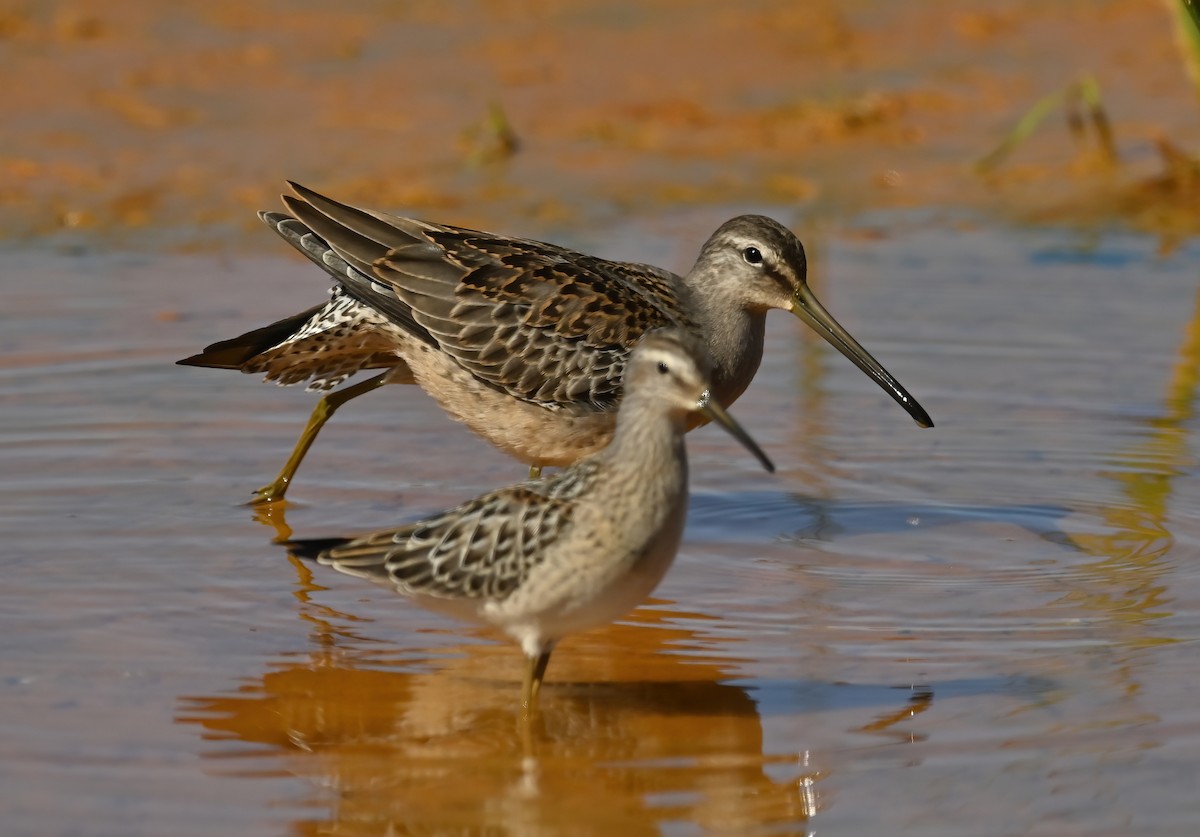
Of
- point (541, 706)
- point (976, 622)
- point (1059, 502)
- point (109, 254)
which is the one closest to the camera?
point (541, 706)

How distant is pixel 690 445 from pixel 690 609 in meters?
1.80

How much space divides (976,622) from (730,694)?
910mm

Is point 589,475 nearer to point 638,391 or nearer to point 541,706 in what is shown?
point 638,391

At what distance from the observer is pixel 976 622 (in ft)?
18.9

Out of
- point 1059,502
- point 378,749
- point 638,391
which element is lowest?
point 378,749

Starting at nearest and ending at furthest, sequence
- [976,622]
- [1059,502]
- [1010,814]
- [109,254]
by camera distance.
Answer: [1010,814]
[976,622]
[1059,502]
[109,254]

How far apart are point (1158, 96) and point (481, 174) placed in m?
4.46

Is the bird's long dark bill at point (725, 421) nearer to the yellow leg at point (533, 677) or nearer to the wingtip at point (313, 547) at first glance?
the yellow leg at point (533, 677)

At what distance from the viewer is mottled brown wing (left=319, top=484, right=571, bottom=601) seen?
16.0ft

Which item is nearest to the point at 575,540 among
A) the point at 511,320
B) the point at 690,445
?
the point at 511,320

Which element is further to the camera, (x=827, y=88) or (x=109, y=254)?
(x=827, y=88)

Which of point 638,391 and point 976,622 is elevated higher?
point 638,391

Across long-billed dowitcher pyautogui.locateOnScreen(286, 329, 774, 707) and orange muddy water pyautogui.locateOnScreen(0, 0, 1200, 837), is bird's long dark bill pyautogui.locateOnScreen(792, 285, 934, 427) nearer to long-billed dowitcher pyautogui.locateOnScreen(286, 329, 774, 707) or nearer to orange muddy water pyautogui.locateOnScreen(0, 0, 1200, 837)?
orange muddy water pyautogui.locateOnScreen(0, 0, 1200, 837)

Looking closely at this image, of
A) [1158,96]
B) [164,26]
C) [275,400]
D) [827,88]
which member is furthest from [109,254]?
[1158,96]
